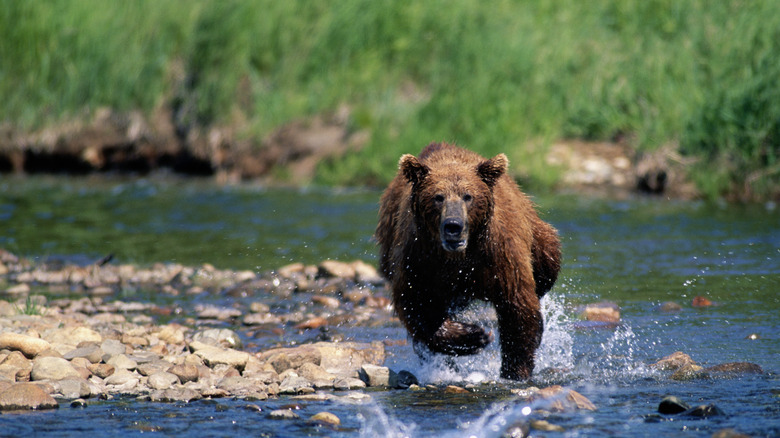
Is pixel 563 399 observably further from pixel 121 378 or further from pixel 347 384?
pixel 121 378

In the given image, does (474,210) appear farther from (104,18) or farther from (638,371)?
(104,18)

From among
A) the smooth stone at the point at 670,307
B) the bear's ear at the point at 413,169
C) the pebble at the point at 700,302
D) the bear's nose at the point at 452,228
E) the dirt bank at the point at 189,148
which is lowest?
the dirt bank at the point at 189,148

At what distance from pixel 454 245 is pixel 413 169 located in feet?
2.18

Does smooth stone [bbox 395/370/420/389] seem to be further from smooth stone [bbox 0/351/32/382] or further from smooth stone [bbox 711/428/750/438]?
smooth stone [bbox 0/351/32/382]

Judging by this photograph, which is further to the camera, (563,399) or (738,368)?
(738,368)

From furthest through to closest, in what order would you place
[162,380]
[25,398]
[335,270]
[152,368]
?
[335,270] → [152,368] → [162,380] → [25,398]

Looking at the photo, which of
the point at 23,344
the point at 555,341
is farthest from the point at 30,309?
the point at 555,341

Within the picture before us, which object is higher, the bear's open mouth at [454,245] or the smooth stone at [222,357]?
the bear's open mouth at [454,245]

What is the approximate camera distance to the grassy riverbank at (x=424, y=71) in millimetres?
14250

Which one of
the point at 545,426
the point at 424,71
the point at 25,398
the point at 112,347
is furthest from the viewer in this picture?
the point at 424,71

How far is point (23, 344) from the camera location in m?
6.01

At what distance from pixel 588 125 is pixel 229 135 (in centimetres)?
660

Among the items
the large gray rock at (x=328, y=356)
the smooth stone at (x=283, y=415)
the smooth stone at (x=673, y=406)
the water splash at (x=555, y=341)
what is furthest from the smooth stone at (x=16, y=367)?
the smooth stone at (x=673, y=406)

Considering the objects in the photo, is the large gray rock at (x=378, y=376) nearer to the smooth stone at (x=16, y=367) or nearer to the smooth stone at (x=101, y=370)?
the smooth stone at (x=101, y=370)
